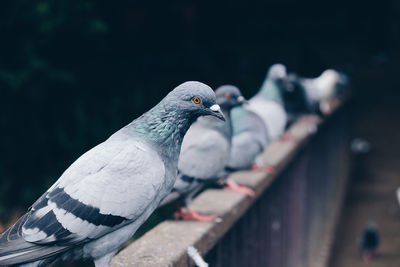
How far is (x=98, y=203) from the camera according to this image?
6.86 feet

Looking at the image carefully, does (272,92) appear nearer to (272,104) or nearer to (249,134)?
(272,104)

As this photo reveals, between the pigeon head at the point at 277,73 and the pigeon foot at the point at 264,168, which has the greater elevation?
the pigeon head at the point at 277,73

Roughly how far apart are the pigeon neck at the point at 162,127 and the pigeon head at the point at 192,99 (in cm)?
2

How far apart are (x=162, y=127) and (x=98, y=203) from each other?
0.39 m

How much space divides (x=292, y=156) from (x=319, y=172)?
91.7 inches

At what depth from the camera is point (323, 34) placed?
10875mm

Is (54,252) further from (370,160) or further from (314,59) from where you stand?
(370,160)

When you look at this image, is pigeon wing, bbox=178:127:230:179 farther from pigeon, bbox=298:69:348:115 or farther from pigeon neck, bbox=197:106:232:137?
pigeon, bbox=298:69:348:115

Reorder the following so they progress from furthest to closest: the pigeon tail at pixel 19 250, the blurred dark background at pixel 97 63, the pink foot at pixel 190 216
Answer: the blurred dark background at pixel 97 63
the pink foot at pixel 190 216
the pigeon tail at pixel 19 250

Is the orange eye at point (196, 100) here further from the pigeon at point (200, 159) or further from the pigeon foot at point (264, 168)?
the pigeon foot at point (264, 168)

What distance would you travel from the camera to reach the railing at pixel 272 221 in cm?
261

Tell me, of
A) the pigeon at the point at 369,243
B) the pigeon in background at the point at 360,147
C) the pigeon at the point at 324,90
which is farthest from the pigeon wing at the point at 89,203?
the pigeon in background at the point at 360,147

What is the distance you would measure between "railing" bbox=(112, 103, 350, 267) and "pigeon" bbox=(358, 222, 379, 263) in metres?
0.40

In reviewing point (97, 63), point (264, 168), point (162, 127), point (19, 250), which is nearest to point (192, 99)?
point (162, 127)
